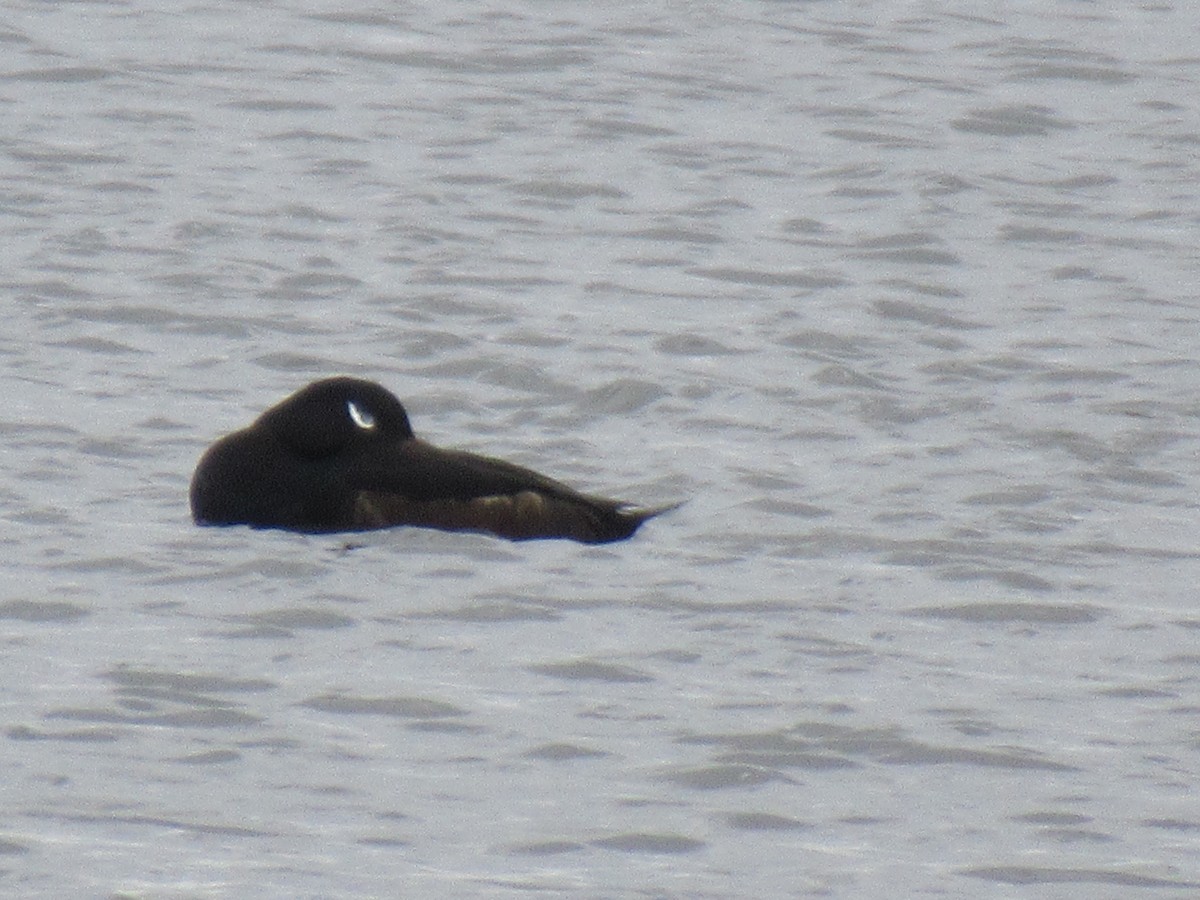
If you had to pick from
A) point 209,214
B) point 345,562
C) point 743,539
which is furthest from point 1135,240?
point 345,562

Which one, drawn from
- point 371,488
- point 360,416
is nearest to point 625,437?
point 360,416

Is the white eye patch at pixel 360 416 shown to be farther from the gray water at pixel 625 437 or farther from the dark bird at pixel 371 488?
the gray water at pixel 625 437

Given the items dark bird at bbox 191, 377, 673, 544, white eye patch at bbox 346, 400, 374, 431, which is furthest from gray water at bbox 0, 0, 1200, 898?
white eye patch at bbox 346, 400, 374, 431

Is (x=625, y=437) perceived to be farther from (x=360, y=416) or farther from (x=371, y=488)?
(x=371, y=488)

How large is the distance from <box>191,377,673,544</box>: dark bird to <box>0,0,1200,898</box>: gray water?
103 mm

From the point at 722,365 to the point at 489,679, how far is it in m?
3.98

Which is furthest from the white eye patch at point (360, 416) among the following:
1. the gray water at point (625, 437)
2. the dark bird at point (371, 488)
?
the gray water at point (625, 437)

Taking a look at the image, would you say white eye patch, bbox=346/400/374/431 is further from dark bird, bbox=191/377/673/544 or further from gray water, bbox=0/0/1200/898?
gray water, bbox=0/0/1200/898

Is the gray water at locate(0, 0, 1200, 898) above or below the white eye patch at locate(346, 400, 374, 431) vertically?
below

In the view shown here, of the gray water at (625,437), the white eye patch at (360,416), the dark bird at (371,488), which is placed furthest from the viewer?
the white eye patch at (360,416)

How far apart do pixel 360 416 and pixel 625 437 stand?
1304 mm

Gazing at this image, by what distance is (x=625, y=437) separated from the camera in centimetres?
1048

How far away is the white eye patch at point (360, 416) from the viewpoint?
9.48m

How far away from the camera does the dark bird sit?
30.0ft
